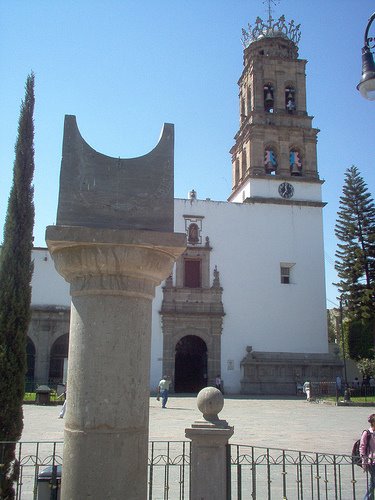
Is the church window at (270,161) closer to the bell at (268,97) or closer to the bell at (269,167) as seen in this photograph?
the bell at (269,167)

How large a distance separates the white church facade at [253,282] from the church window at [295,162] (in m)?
0.06

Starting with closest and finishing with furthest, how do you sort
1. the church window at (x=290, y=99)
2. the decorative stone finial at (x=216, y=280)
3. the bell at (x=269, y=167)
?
the decorative stone finial at (x=216, y=280) → the bell at (x=269, y=167) → the church window at (x=290, y=99)

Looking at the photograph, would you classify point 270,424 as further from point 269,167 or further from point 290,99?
point 290,99

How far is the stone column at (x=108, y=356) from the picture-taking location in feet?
9.39

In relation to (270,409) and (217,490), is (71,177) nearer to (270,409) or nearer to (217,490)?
(217,490)

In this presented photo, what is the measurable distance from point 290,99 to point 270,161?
4750 mm

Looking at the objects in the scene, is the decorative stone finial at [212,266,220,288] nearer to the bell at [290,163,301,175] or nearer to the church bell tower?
the church bell tower

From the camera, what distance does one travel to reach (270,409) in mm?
18172

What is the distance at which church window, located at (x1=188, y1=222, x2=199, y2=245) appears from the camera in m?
28.6

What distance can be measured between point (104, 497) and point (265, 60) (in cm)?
3188

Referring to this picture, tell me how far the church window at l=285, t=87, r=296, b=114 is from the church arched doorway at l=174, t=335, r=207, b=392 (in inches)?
595

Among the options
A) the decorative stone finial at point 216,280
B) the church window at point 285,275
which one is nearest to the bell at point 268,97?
the church window at point 285,275

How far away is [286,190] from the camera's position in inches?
Answer: 1166

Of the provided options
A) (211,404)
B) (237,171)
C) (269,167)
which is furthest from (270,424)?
(237,171)
